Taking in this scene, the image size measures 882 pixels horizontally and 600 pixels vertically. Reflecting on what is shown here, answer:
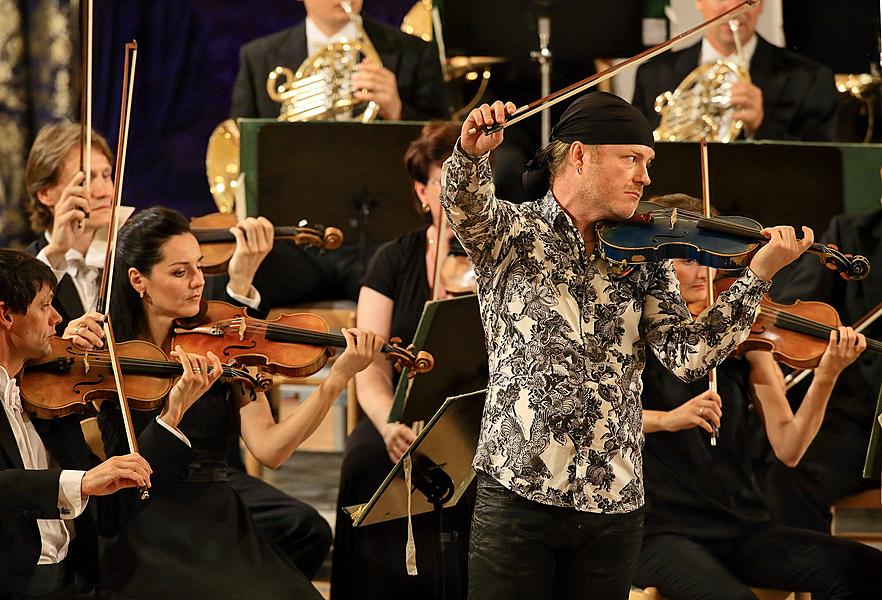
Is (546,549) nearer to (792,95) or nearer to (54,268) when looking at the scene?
(54,268)

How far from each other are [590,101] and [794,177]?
146 cm

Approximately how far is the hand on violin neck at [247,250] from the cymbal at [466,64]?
53.0 inches

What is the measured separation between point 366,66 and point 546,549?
2.02 m

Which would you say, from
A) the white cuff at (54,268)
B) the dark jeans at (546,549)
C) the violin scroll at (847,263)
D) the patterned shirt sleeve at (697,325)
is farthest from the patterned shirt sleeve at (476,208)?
the white cuff at (54,268)

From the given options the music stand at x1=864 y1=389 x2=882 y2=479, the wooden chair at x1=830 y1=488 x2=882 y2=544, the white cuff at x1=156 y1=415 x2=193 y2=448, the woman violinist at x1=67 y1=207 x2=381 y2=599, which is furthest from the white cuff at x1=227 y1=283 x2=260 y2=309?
the wooden chair at x1=830 y1=488 x2=882 y2=544

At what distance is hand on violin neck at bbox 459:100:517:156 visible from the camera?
1864mm

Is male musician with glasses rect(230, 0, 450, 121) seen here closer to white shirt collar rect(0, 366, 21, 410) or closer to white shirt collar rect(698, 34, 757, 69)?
white shirt collar rect(698, 34, 757, 69)

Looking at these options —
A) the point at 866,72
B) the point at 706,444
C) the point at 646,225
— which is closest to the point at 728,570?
the point at 706,444

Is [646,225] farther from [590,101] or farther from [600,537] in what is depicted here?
[600,537]

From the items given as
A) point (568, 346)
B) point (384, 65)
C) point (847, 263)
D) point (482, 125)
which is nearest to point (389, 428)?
point (568, 346)

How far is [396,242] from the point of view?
325 centimetres

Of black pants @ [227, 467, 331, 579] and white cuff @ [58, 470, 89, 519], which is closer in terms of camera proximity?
white cuff @ [58, 470, 89, 519]

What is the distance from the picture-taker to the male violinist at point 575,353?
6.57ft

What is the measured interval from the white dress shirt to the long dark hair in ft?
1.31
